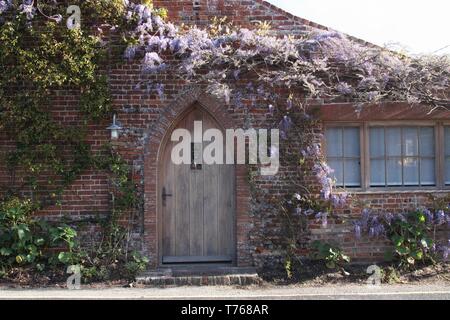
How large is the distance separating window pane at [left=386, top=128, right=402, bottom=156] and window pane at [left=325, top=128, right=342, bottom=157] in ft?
2.89

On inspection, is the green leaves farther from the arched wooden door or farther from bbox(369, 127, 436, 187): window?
the arched wooden door

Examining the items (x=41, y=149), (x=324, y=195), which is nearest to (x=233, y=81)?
(x=324, y=195)

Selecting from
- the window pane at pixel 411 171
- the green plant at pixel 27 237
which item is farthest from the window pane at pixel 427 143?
the green plant at pixel 27 237

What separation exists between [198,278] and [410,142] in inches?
179

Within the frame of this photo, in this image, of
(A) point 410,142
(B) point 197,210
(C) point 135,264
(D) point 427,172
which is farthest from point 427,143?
(C) point 135,264

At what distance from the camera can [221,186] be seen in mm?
9539

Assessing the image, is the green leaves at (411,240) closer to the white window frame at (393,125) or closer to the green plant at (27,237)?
the white window frame at (393,125)

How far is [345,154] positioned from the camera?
9641 millimetres

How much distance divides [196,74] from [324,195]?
10.0 ft

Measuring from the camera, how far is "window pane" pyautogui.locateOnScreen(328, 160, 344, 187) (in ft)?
31.6

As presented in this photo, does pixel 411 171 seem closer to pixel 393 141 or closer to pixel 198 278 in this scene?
pixel 393 141

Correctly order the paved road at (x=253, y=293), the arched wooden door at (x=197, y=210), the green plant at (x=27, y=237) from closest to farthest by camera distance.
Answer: the paved road at (x=253, y=293) → the green plant at (x=27, y=237) → the arched wooden door at (x=197, y=210)

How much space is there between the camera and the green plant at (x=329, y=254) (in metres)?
8.98

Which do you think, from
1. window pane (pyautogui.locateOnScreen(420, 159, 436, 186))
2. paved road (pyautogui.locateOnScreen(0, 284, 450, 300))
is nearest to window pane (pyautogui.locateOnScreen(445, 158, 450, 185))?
window pane (pyautogui.locateOnScreen(420, 159, 436, 186))
